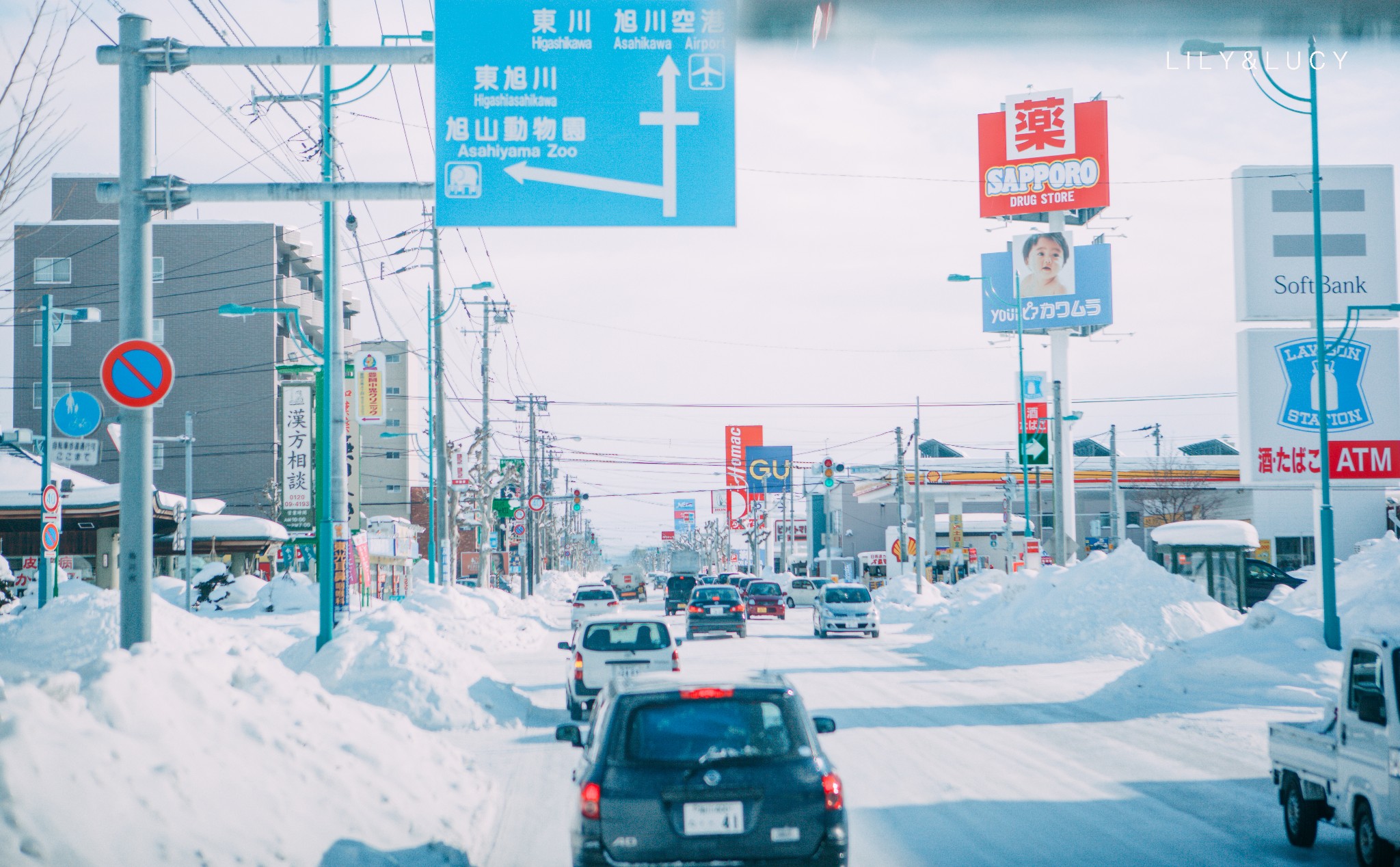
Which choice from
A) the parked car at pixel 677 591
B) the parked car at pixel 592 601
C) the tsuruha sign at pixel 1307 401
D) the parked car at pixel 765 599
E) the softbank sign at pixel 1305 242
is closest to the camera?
the tsuruha sign at pixel 1307 401

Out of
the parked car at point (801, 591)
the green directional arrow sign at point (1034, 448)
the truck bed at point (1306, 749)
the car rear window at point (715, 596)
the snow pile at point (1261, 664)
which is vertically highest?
the green directional arrow sign at point (1034, 448)

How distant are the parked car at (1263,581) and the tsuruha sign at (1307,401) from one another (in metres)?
8.87

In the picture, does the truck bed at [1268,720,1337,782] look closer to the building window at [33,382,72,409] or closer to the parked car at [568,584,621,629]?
the parked car at [568,584,621,629]

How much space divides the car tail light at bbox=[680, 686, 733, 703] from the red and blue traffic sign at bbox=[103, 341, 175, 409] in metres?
5.67

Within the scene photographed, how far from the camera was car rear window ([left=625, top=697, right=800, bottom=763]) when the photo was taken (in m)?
7.48

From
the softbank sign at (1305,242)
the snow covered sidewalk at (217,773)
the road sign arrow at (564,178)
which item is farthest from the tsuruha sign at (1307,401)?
the snow covered sidewalk at (217,773)

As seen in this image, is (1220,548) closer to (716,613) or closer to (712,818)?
(716,613)

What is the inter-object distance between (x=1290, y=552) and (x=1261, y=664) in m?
50.3

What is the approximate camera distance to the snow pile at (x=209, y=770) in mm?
6977

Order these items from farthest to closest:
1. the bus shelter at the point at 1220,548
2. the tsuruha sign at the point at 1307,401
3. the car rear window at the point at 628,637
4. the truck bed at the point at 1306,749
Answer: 1. the bus shelter at the point at 1220,548
2. the tsuruha sign at the point at 1307,401
3. the car rear window at the point at 628,637
4. the truck bed at the point at 1306,749

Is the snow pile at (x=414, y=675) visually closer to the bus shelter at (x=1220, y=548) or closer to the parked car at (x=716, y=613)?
the parked car at (x=716, y=613)

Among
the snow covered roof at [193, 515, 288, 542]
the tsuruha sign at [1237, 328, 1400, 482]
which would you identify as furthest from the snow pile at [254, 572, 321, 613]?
the tsuruha sign at [1237, 328, 1400, 482]

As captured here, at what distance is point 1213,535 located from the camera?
114 feet

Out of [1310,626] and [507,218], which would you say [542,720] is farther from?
[1310,626]
